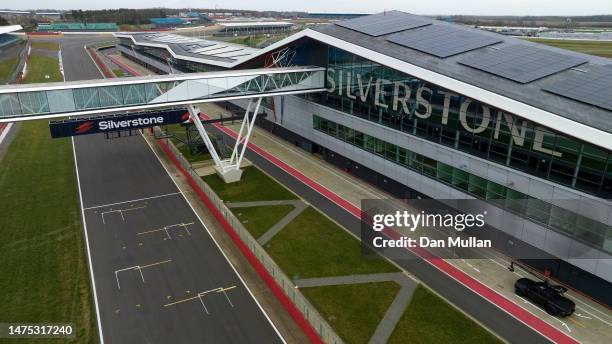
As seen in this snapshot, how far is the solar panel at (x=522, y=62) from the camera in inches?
1339

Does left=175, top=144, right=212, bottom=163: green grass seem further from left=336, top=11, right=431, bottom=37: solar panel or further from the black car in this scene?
the black car

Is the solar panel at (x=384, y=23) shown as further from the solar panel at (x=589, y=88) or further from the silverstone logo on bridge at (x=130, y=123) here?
the silverstone logo on bridge at (x=130, y=123)

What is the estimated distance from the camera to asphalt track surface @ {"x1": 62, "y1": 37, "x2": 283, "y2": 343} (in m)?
26.2

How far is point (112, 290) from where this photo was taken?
2978 centimetres

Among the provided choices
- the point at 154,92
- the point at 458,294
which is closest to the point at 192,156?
the point at 154,92

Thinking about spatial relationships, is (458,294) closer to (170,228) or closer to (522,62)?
(522,62)

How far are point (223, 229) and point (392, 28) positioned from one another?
30.2 metres

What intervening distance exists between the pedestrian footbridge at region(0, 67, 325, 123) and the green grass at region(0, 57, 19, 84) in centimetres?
8105

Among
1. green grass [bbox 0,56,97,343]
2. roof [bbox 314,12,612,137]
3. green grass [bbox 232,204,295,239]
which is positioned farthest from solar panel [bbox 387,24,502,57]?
green grass [bbox 0,56,97,343]

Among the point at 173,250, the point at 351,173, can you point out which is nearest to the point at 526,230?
the point at 351,173

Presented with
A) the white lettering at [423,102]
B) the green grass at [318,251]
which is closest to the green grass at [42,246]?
the green grass at [318,251]

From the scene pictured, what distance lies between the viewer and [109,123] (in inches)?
1704

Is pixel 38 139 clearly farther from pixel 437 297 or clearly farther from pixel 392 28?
pixel 437 297
